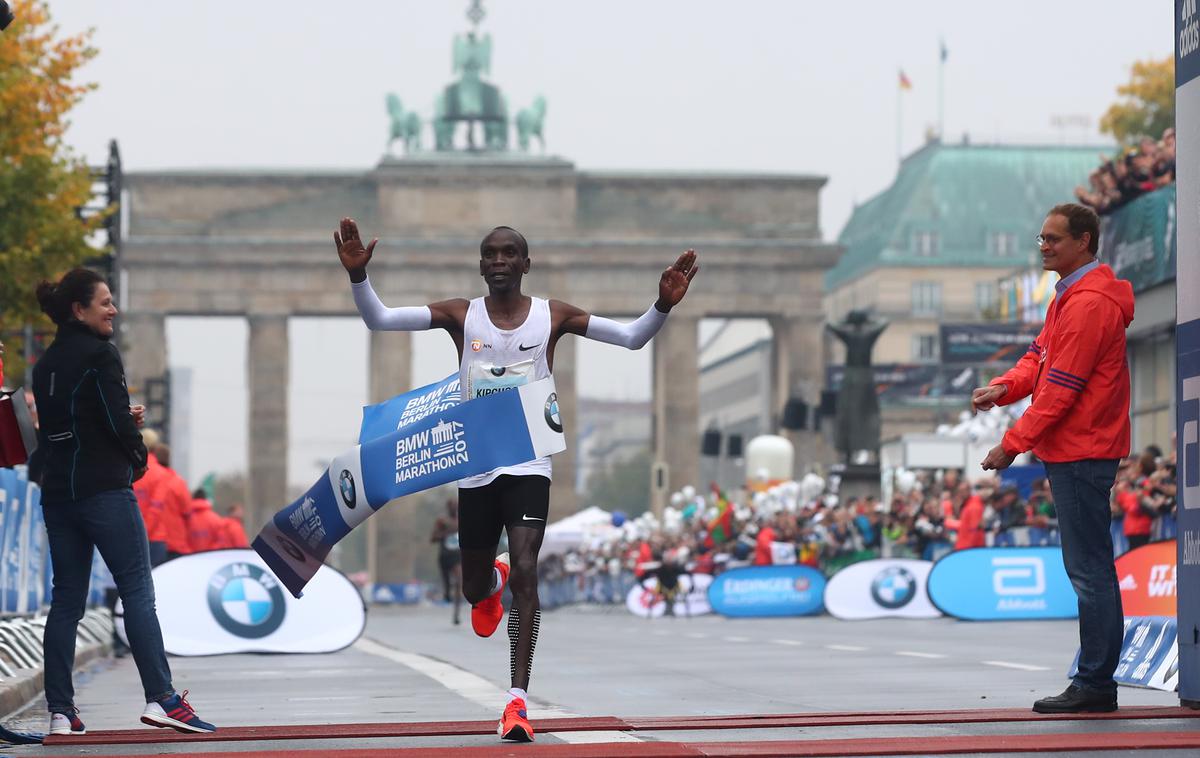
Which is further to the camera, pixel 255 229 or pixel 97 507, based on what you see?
pixel 255 229

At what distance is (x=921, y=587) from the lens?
28375 mm

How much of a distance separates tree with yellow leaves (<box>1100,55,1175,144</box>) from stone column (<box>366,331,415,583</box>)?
32.9 m

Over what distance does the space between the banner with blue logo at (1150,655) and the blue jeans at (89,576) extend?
397 cm

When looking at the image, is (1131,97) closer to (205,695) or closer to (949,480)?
(949,480)

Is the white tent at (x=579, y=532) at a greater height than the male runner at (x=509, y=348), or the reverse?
the white tent at (x=579, y=532)

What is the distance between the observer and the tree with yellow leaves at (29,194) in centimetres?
3625

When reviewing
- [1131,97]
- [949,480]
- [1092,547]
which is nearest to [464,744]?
[1092,547]

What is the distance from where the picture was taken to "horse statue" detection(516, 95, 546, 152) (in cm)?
9412

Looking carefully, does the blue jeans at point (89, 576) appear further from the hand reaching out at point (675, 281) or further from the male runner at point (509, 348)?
the hand reaching out at point (675, 281)

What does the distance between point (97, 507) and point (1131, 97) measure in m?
60.0

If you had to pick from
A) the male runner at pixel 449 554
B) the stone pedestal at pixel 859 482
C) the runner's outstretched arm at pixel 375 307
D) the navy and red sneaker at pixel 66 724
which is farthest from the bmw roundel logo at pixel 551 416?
the stone pedestal at pixel 859 482

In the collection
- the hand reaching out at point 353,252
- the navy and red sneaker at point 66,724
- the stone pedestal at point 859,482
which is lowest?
the navy and red sneaker at point 66,724

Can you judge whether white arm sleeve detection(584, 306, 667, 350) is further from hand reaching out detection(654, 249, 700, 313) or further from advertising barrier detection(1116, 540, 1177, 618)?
advertising barrier detection(1116, 540, 1177, 618)

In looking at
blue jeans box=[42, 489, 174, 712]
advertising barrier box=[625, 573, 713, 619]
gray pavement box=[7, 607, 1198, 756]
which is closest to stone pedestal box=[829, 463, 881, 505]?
advertising barrier box=[625, 573, 713, 619]
